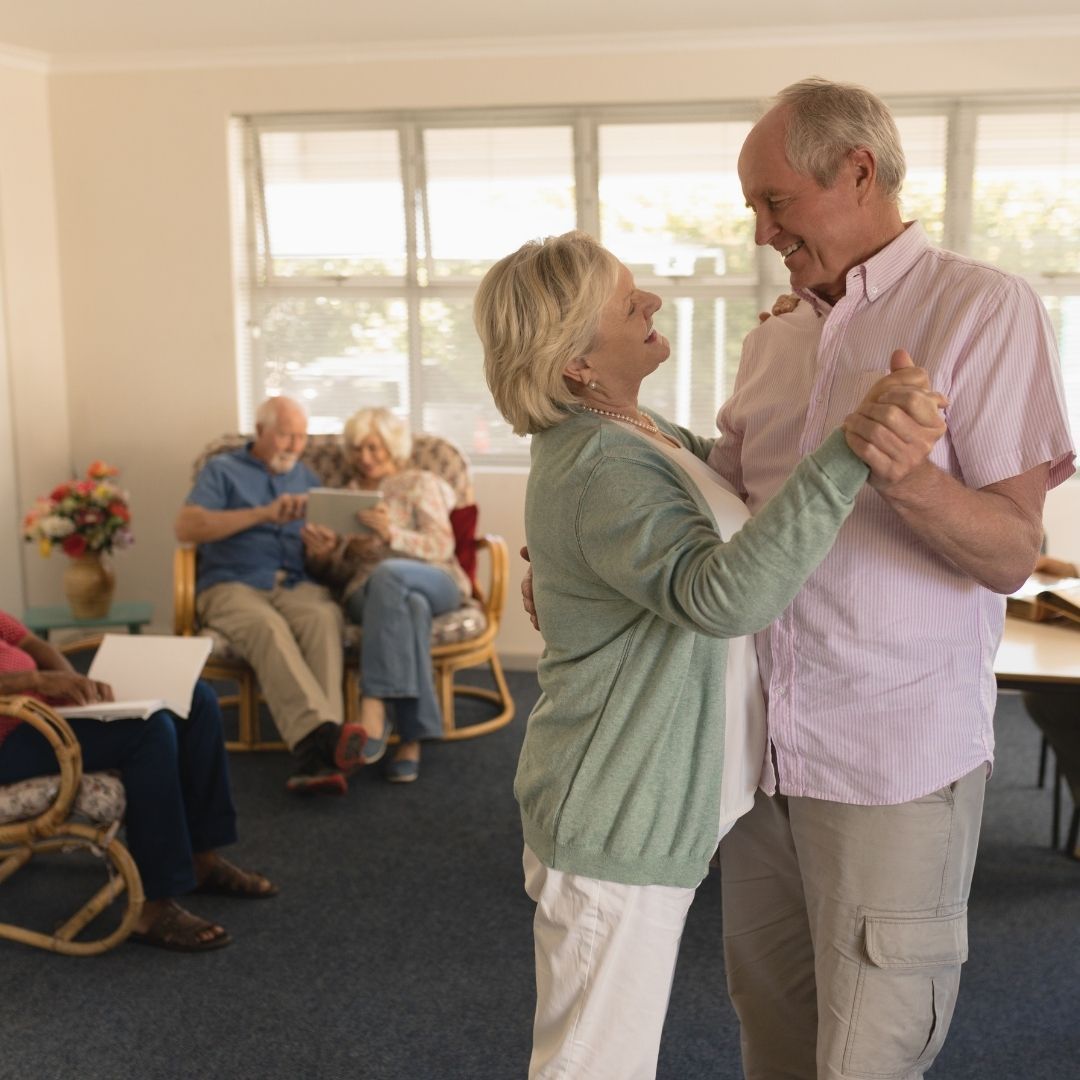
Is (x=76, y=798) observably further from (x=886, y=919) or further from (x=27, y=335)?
(x=27, y=335)

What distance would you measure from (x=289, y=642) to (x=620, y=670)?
9.50ft

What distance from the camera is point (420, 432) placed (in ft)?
19.1

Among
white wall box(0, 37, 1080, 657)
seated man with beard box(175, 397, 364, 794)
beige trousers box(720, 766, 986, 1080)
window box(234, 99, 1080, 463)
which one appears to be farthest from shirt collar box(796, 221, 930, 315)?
white wall box(0, 37, 1080, 657)

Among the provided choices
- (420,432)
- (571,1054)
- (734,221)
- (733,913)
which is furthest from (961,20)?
(571,1054)

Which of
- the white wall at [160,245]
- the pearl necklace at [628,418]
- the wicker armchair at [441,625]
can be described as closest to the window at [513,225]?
the white wall at [160,245]

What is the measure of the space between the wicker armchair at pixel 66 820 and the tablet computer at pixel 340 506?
171 cm

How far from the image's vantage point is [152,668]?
328 cm

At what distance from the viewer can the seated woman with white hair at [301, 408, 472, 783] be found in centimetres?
428

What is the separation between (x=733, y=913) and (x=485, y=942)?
52.6 inches

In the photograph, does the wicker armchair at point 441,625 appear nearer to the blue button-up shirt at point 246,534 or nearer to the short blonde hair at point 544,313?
the blue button-up shirt at point 246,534

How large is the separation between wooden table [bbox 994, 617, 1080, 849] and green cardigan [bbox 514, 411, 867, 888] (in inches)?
44.1

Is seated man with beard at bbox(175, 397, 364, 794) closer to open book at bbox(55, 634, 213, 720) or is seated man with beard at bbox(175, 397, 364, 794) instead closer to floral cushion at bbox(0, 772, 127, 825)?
open book at bbox(55, 634, 213, 720)

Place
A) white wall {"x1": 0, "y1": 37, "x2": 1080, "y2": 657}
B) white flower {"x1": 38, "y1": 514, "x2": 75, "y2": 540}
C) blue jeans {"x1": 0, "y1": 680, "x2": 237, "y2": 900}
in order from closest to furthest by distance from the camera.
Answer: blue jeans {"x1": 0, "y1": 680, "x2": 237, "y2": 900} → white flower {"x1": 38, "y1": 514, "x2": 75, "y2": 540} → white wall {"x1": 0, "y1": 37, "x2": 1080, "y2": 657}

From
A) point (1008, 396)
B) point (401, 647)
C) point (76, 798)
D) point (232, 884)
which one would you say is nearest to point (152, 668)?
point (76, 798)
